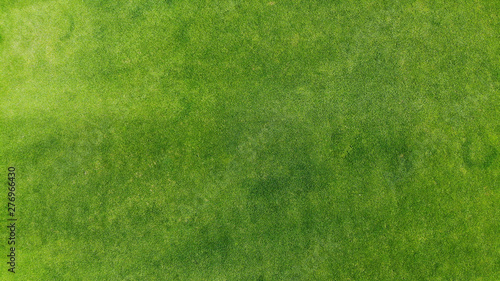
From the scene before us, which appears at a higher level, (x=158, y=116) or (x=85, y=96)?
(x=85, y=96)

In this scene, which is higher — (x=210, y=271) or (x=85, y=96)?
(x=85, y=96)

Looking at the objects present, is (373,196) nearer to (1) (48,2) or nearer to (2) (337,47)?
(2) (337,47)

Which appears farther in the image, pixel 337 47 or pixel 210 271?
pixel 337 47

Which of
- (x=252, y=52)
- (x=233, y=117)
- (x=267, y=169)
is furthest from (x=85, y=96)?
(x=267, y=169)

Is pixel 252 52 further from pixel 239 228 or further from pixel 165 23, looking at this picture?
pixel 239 228

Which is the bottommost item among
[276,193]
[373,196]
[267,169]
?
[373,196]

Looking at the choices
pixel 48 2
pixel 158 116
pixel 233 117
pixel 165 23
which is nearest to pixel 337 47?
pixel 233 117
